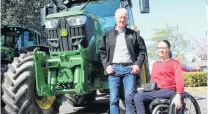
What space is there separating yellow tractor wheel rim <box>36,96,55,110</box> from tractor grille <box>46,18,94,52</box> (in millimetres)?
979

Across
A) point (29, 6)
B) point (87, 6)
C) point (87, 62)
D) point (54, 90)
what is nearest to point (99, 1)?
point (87, 6)

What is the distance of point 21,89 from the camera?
5.67 m

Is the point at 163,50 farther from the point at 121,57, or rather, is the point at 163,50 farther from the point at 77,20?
the point at 77,20

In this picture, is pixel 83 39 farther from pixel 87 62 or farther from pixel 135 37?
pixel 135 37

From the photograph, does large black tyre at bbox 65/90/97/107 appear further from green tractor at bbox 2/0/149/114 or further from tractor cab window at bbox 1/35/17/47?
tractor cab window at bbox 1/35/17/47

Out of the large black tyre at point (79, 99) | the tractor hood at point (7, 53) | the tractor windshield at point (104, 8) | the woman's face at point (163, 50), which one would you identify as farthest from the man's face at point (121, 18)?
the tractor hood at point (7, 53)

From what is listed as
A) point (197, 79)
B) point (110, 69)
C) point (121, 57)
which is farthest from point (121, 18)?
point (197, 79)

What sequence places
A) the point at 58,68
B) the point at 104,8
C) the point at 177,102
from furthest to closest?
the point at 104,8, the point at 58,68, the point at 177,102

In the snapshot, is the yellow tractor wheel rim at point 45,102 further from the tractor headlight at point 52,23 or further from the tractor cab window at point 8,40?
the tractor cab window at point 8,40

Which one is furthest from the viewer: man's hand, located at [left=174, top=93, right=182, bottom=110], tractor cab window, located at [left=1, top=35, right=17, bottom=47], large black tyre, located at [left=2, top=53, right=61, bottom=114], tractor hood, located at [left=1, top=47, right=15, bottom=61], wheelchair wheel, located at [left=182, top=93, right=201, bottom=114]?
tractor cab window, located at [left=1, top=35, right=17, bottom=47]

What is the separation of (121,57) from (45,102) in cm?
222

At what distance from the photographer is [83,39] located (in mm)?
6000

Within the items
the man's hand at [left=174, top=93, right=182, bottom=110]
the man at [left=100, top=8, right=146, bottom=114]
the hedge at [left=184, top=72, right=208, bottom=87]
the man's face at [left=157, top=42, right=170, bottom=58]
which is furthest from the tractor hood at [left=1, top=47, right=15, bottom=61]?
the hedge at [left=184, top=72, right=208, bottom=87]

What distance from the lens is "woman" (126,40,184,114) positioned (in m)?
4.25
